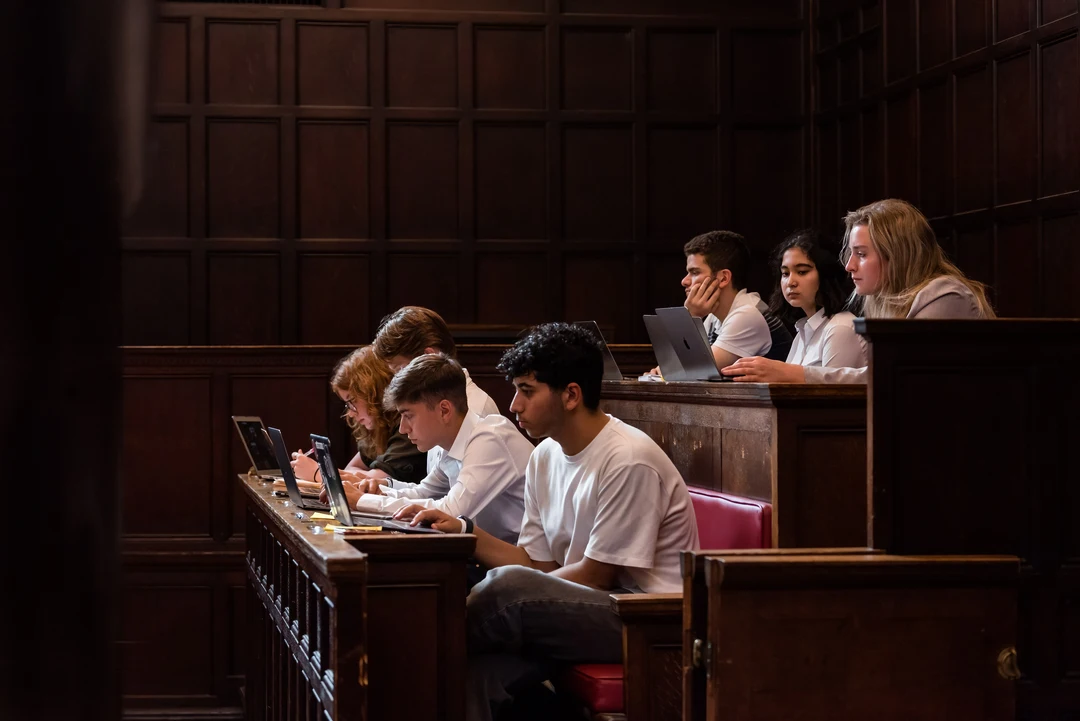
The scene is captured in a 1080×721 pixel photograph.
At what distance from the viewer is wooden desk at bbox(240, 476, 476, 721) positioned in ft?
7.69

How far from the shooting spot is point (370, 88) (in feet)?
24.9

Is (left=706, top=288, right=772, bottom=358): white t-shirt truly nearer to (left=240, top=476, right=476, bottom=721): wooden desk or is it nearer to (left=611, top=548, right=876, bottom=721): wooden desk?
(left=611, top=548, right=876, bottom=721): wooden desk

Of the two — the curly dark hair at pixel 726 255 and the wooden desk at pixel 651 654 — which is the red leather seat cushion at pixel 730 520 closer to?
the wooden desk at pixel 651 654

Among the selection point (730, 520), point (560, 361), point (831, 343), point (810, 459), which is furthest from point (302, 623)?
point (831, 343)

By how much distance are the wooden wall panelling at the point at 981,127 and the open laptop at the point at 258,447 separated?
339 centimetres

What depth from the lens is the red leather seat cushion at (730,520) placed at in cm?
316

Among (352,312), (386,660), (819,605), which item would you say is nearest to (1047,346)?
(819,605)

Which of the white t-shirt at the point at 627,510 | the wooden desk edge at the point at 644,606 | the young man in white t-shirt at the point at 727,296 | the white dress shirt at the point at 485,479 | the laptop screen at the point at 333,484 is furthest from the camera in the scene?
the young man in white t-shirt at the point at 727,296

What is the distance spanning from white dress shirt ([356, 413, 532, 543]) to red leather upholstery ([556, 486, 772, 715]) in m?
0.56

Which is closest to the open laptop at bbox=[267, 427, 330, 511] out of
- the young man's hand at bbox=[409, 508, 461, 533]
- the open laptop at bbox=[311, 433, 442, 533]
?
the open laptop at bbox=[311, 433, 442, 533]

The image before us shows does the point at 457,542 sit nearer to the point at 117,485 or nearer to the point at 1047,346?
the point at 1047,346

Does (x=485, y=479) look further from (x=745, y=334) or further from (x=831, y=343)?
(x=745, y=334)

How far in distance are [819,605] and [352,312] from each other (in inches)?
222

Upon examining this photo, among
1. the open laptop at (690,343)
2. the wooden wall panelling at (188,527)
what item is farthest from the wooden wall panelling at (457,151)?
the open laptop at (690,343)
